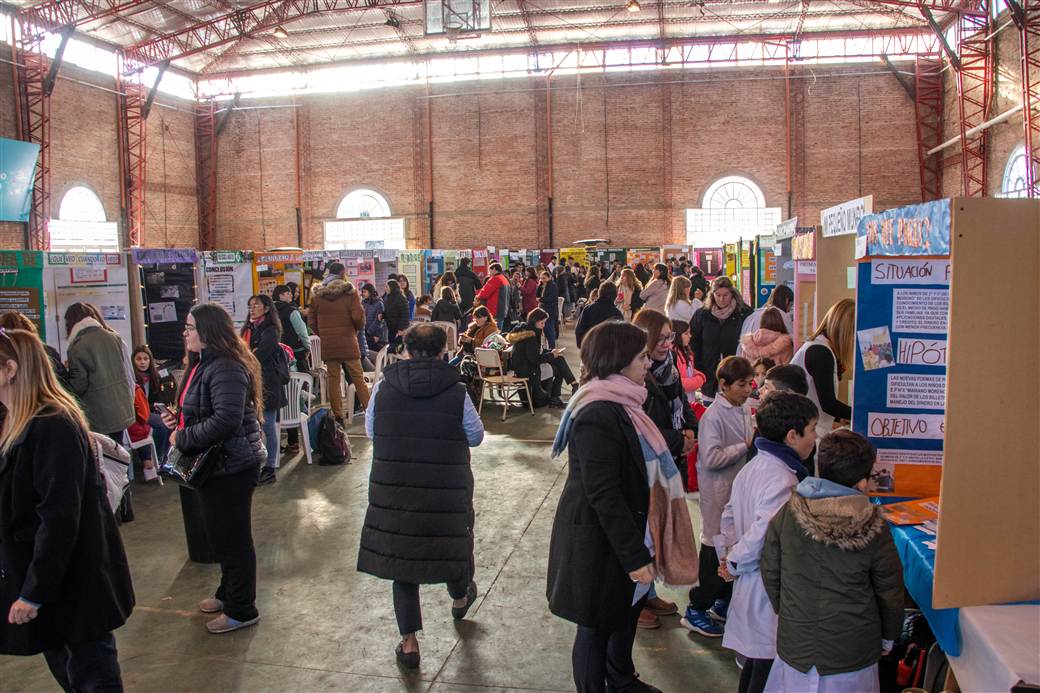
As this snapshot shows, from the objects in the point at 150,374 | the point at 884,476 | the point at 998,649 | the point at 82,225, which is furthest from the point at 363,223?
the point at 998,649

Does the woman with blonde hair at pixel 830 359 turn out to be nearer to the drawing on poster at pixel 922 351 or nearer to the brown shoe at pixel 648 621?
the drawing on poster at pixel 922 351

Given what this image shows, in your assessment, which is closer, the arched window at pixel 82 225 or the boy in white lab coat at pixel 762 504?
the boy in white lab coat at pixel 762 504

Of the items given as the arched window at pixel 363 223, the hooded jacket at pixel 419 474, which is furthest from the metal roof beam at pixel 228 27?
the hooded jacket at pixel 419 474

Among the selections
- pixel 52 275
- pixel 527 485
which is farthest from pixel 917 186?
pixel 52 275

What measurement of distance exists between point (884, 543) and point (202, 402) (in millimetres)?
2686

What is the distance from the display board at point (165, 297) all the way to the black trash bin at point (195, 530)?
3.28 metres

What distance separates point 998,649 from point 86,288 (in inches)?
268

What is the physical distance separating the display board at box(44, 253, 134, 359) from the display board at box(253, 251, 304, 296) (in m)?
2.32

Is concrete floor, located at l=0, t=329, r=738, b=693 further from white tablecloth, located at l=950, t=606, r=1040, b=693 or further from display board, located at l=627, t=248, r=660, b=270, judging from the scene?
display board, located at l=627, t=248, r=660, b=270

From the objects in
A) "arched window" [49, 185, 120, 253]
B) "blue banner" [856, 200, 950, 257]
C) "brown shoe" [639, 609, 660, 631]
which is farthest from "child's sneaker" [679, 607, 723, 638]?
"arched window" [49, 185, 120, 253]

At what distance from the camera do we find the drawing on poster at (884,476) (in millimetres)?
3303

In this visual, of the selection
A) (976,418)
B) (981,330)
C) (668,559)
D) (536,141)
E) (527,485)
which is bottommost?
(527,485)

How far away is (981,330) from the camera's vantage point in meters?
2.30

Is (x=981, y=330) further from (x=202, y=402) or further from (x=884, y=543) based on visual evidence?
(x=202, y=402)
